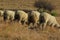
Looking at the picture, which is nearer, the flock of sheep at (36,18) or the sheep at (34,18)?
the flock of sheep at (36,18)

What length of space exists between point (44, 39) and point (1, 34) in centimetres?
187

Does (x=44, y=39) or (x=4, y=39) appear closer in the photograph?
(x=4, y=39)

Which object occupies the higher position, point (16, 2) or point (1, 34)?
point (1, 34)

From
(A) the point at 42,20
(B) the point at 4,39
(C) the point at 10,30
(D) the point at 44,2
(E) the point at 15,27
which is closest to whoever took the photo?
(B) the point at 4,39

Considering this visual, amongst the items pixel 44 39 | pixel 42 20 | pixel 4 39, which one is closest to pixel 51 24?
pixel 42 20

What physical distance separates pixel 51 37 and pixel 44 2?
4727 centimetres

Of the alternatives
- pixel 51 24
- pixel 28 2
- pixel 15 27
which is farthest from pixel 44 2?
pixel 15 27

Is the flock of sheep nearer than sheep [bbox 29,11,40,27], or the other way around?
the flock of sheep

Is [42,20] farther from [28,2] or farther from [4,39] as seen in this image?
[28,2]

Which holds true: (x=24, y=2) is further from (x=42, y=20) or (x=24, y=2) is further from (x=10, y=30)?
(x=10, y=30)

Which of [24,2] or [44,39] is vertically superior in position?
[44,39]

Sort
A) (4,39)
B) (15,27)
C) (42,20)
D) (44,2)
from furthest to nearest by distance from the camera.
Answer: (44,2)
(42,20)
(15,27)
(4,39)

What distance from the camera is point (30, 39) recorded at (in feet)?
41.1

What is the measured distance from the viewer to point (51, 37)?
46.2 feet
